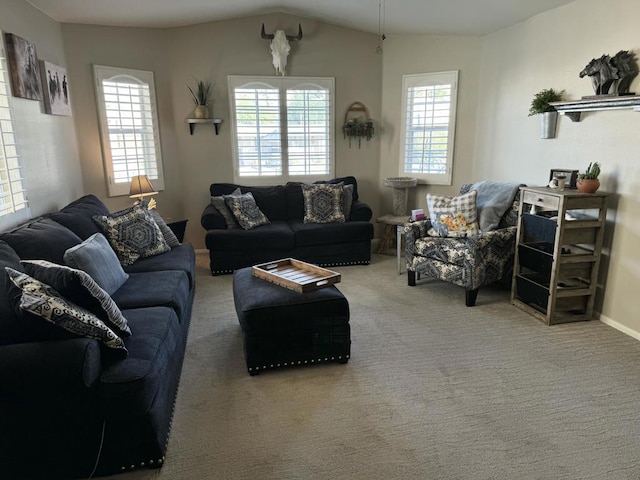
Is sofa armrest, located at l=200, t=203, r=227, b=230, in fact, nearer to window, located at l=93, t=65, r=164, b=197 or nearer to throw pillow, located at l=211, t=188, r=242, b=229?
throw pillow, located at l=211, t=188, r=242, b=229

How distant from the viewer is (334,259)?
481 cm

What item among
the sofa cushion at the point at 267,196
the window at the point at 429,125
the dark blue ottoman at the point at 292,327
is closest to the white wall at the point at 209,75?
the sofa cushion at the point at 267,196

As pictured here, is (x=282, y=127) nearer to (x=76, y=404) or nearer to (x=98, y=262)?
(x=98, y=262)

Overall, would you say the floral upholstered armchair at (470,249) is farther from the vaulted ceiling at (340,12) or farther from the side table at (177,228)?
the side table at (177,228)

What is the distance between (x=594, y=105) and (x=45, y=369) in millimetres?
3752

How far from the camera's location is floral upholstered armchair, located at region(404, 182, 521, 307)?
3.60 m

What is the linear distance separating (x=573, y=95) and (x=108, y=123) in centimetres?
444

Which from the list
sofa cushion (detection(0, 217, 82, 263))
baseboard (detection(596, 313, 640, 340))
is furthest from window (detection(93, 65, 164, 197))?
baseboard (detection(596, 313, 640, 340))

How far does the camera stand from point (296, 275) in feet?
9.84

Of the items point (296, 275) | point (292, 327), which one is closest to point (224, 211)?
point (296, 275)

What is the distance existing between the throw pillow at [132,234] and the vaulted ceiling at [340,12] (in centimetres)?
187

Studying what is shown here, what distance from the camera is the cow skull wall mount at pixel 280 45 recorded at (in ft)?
16.1

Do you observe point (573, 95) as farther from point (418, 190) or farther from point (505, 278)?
point (418, 190)

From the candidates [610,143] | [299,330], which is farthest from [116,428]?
[610,143]
